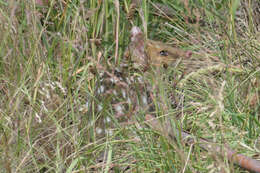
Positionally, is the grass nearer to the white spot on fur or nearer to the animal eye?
the white spot on fur

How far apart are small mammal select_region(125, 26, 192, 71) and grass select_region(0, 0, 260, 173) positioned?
6 centimetres

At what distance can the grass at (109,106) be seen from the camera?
1.71 m

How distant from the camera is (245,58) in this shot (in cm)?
231

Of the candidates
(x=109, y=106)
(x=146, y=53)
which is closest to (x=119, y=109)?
(x=109, y=106)

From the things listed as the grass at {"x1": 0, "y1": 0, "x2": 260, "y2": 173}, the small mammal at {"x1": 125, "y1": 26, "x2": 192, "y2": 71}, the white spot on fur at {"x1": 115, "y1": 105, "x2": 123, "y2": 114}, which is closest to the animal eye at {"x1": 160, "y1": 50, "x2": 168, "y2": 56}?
the small mammal at {"x1": 125, "y1": 26, "x2": 192, "y2": 71}

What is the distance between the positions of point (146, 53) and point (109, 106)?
312 millimetres

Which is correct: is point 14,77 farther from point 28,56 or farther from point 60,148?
point 60,148

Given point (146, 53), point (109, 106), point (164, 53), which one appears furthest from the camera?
point (164, 53)

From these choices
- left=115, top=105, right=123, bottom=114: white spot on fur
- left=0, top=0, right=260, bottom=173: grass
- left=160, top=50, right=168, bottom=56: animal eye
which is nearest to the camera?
left=0, top=0, right=260, bottom=173: grass

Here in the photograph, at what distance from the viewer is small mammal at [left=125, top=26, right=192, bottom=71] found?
1.93 m

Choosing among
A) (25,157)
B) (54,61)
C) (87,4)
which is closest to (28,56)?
(54,61)

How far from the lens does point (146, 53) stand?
1.86 metres

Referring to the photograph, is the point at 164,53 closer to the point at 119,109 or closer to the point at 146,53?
the point at 119,109

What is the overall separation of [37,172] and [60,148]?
12 centimetres
